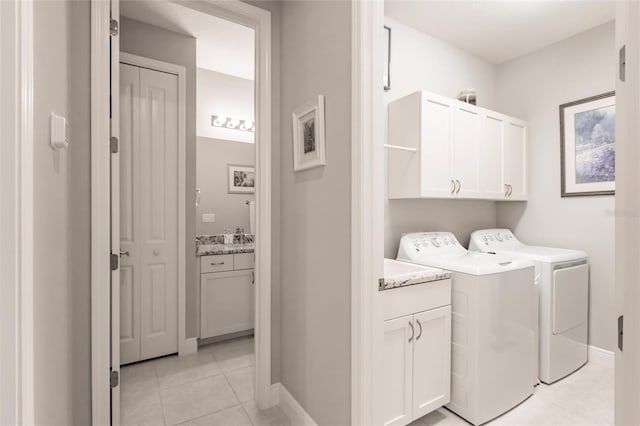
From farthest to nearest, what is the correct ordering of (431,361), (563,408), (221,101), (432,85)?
(221,101)
(432,85)
(563,408)
(431,361)

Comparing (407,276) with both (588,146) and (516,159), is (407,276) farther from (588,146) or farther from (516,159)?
(588,146)

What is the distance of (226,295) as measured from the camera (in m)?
2.87

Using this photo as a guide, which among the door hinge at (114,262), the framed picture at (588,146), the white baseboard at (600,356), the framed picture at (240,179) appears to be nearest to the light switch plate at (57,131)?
the door hinge at (114,262)

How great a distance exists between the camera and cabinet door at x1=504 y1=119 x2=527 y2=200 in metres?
2.85

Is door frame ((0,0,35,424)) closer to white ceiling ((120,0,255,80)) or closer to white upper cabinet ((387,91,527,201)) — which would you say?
white ceiling ((120,0,255,80))

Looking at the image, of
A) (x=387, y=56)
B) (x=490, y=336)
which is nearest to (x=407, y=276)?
(x=490, y=336)

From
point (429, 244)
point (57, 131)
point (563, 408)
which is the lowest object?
point (563, 408)

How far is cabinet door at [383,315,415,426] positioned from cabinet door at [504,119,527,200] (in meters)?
1.98

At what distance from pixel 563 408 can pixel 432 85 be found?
102 inches

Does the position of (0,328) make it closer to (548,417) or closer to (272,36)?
(272,36)

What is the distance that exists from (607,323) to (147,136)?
4109 millimetres

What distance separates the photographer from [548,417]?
6.18 ft

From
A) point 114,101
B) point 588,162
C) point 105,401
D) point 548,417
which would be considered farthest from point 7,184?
point 588,162

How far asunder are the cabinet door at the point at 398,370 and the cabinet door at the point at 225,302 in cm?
175
